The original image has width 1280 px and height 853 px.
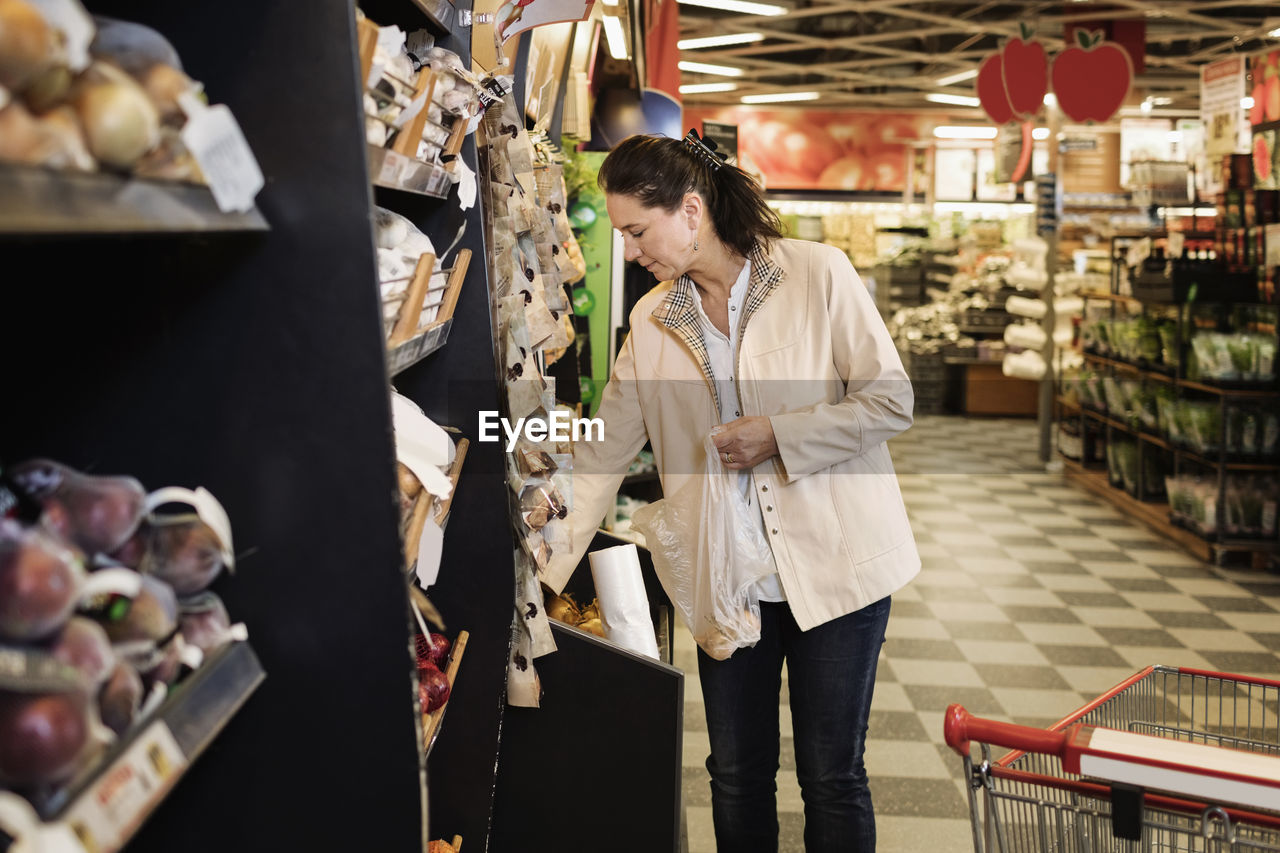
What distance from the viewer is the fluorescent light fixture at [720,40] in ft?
38.9

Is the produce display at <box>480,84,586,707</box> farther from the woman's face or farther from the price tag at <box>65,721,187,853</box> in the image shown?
the price tag at <box>65,721,187,853</box>

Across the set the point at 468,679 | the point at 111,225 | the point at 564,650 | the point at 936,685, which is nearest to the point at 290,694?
the point at 111,225

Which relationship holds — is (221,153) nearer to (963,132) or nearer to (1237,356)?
(1237,356)

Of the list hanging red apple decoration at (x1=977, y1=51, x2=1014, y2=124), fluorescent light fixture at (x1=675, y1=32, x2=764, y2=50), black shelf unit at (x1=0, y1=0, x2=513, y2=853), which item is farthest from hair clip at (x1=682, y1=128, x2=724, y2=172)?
fluorescent light fixture at (x1=675, y1=32, x2=764, y2=50)

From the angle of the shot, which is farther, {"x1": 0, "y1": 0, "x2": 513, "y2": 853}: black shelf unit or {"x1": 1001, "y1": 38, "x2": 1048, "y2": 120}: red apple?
{"x1": 1001, "y1": 38, "x2": 1048, "y2": 120}: red apple

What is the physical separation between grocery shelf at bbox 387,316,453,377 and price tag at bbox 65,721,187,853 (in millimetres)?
406

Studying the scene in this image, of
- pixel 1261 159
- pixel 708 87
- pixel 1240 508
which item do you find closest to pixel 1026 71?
pixel 1261 159

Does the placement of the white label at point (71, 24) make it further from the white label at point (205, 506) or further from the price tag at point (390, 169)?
the price tag at point (390, 169)

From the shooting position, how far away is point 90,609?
83 centimetres

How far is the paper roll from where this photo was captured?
212cm

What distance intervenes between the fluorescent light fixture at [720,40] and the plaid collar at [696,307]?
33.2 ft

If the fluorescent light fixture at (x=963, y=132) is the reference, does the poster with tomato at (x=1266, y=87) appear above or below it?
below

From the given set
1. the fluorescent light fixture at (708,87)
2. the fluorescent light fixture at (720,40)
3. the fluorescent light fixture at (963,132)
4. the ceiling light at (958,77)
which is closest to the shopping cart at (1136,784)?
the fluorescent light fixture at (720,40)

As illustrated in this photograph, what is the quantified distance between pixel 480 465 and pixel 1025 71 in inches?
319
